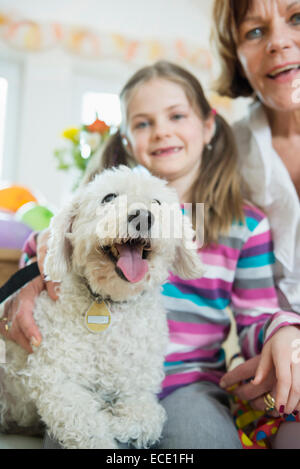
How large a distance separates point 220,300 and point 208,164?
0.87 ft

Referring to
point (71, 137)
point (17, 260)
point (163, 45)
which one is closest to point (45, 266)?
point (17, 260)

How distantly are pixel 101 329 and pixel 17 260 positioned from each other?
0.84ft

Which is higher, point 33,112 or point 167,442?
point 33,112

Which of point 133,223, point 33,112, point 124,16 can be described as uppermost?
point 124,16

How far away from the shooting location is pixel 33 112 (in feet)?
4.99

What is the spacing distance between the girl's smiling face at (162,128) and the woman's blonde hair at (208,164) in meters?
0.02

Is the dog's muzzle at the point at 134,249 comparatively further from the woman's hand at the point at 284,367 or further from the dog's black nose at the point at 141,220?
the woman's hand at the point at 284,367

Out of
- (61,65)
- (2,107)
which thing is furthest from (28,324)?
(61,65)

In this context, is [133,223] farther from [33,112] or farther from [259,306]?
[33,112]

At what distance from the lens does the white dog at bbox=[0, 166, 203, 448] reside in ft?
1.62

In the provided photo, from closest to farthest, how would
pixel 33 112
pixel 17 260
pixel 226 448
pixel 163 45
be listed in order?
1. pixel 226 448
2. pixel 17 260
3. pixel 163 45
4. pixel 33 112

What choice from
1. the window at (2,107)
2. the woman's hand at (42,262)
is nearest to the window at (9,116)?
the window at (2,107)

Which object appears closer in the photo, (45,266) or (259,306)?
(45,266)

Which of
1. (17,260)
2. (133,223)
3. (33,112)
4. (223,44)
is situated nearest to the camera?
(133,223)
